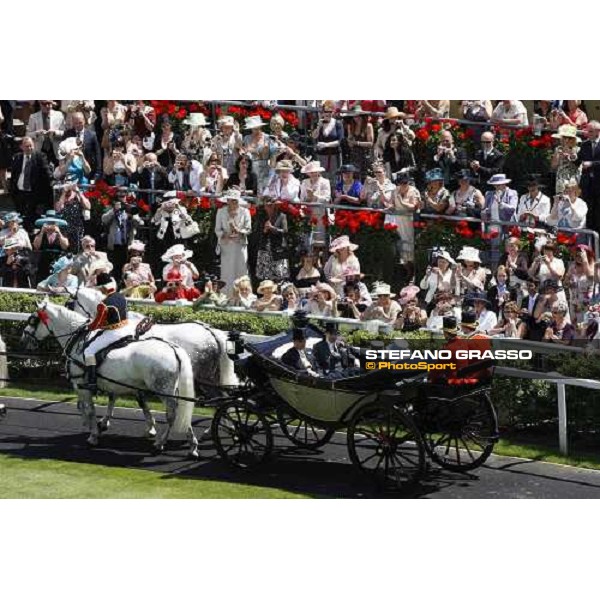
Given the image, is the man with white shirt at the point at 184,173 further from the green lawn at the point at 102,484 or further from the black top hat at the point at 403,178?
the green lawn at the point at 102,484

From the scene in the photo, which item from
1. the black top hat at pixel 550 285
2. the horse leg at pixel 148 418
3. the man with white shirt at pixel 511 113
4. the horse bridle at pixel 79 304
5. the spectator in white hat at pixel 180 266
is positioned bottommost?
the horse leg at pixel 148 418

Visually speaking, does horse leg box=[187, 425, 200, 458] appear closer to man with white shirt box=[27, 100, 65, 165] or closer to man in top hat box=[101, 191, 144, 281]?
man in top hat box=[101, 191, 144, 281]

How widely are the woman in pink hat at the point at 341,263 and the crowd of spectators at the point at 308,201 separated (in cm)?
3

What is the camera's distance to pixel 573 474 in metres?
20.7

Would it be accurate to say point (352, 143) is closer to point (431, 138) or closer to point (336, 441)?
point (431, 138)

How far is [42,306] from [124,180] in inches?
153

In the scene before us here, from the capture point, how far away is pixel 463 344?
20.9 meters

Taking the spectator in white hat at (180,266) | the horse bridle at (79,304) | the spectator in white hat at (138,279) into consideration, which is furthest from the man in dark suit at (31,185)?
the horse bridle at (79,304)

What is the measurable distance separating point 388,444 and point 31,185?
350 inches

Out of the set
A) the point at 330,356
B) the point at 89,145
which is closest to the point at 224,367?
the point at 330,356

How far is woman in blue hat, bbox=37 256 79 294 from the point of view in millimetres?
24406

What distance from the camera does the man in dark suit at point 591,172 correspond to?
23078 mm

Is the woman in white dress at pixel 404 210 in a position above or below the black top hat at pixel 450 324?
above

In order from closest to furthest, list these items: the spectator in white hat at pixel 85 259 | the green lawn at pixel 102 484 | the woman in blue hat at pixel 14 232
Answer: the green lawn at pixel 102 484 → the spectator in white hat at pixel 85 259 → the woman in blue hat at pixel 14 232
